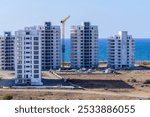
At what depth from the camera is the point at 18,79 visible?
52.0 m

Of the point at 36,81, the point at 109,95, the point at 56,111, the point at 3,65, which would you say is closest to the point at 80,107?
the point at 56,111

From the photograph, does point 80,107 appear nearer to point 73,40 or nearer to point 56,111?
point 56,111

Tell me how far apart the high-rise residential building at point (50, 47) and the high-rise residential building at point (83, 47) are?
10.4ft

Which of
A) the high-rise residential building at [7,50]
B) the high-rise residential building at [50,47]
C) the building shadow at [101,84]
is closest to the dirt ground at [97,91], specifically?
the building shadow at [101,84]

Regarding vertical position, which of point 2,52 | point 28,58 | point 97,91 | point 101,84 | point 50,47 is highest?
point 50,47

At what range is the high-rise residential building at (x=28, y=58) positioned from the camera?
51906mm

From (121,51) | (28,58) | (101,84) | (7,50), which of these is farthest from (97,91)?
(121,51)

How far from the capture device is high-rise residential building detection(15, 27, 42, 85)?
51.9 m

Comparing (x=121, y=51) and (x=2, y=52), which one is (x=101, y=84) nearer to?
(x=121, y=51)

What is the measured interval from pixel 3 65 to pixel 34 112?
6289 cm

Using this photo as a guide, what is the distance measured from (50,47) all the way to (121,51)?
12798 mm

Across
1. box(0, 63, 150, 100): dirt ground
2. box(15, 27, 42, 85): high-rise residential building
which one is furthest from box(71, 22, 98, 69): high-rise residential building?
box(15, 27, 42, 85): high-rise residential building

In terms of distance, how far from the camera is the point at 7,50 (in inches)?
2815

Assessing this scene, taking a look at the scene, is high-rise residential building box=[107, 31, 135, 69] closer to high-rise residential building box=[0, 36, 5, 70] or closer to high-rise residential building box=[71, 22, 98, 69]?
high-rise residential building box=[71, 22, 98, 69]
